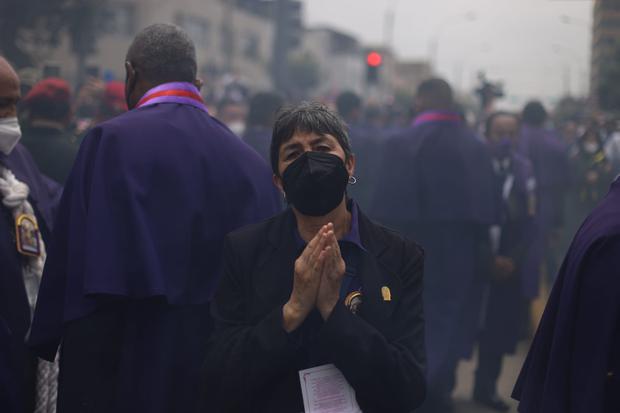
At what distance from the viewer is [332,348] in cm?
249

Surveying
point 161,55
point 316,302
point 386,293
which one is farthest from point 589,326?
point 161,55

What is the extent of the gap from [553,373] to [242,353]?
898 mm

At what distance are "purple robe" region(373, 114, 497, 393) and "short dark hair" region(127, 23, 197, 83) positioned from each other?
306 cm

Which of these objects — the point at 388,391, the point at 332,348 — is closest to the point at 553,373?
the point at 388,391

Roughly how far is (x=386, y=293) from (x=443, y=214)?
345 centimetres

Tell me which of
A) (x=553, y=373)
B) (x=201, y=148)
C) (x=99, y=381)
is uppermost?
(x=201, y=148)

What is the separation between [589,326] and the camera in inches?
97.2

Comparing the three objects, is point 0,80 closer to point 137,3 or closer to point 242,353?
point 242,353

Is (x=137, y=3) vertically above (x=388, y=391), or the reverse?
(x=137, y=3)

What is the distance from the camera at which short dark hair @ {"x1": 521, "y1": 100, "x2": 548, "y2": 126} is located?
372 inches

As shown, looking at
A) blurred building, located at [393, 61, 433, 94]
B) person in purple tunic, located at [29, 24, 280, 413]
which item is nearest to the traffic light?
person in purple tunic, located at [29, 24, 280, 413]

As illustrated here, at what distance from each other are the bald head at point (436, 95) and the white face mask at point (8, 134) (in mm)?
3479

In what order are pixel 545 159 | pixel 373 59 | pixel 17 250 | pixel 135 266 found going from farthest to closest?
pixel 373 59, pixel 545 159, pixel 17 250, pixel 135 266

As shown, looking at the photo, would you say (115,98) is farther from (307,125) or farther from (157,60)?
(307,125)
